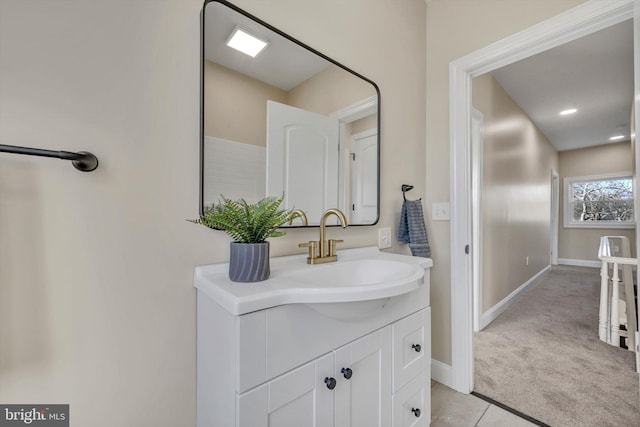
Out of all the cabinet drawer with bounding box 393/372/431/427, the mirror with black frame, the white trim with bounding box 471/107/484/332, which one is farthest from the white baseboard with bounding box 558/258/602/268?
the mirror with black frame

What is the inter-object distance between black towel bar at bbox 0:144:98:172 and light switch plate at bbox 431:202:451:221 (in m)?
1.76

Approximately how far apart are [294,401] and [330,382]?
12 centimetres

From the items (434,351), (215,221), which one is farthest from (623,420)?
(215,221)

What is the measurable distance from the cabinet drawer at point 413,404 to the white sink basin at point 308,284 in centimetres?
47

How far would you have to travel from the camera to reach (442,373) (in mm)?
1770

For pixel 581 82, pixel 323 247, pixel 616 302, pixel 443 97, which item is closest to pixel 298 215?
pixel 323 247

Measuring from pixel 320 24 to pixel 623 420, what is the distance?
258 centimetres

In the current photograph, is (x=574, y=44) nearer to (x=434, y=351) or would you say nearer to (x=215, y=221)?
(x=434, y=351)

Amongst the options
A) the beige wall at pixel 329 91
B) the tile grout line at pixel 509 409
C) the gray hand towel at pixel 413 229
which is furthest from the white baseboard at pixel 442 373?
the beige wall at pixel 329 91

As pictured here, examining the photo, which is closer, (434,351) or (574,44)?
(434,351)

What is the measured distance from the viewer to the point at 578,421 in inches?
56.9

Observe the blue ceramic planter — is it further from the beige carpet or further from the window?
the window

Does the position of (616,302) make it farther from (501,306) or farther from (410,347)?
(410,347)

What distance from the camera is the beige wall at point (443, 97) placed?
1.64m
